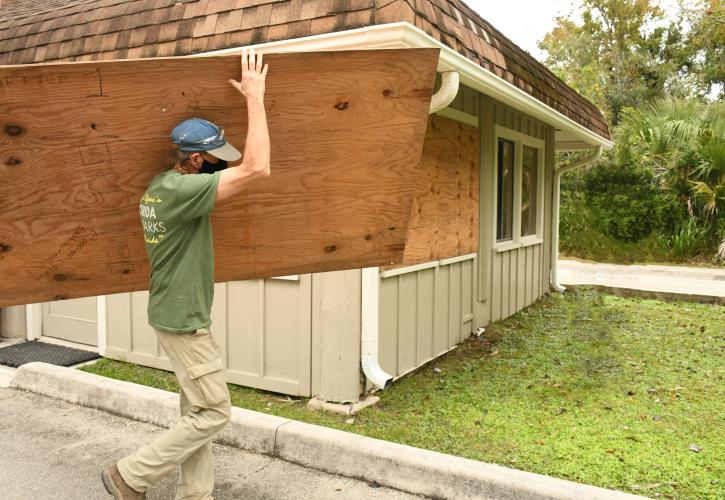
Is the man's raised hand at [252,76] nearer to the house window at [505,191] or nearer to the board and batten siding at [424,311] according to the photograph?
the board and batten siding at [424,311]

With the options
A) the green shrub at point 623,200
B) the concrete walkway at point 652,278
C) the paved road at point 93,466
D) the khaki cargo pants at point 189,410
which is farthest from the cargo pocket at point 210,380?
the green shrub at point 623,200

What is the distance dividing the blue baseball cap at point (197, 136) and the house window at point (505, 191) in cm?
577

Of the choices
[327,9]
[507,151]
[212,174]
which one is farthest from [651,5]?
[212,174]

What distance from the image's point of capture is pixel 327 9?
4176 millimetres

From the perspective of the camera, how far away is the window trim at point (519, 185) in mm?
7816

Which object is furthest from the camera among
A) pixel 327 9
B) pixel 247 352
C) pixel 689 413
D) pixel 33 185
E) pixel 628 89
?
pixel 628 89

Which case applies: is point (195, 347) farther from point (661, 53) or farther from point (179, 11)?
point (661, 53)

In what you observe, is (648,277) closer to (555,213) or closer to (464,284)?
(555,213)

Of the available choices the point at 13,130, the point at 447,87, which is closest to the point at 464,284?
the point at 447,87

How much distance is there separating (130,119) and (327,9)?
6.51 feet

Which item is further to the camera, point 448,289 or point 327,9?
point 448,289

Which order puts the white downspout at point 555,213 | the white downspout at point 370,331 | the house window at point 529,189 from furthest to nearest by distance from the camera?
the white downspout at point 555,213 < the house window at point 529,189 < the white downspout at point 370,331

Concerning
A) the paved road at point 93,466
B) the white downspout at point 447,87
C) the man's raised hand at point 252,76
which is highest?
the white downspout at point 447,87

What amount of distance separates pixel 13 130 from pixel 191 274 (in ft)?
2.97
